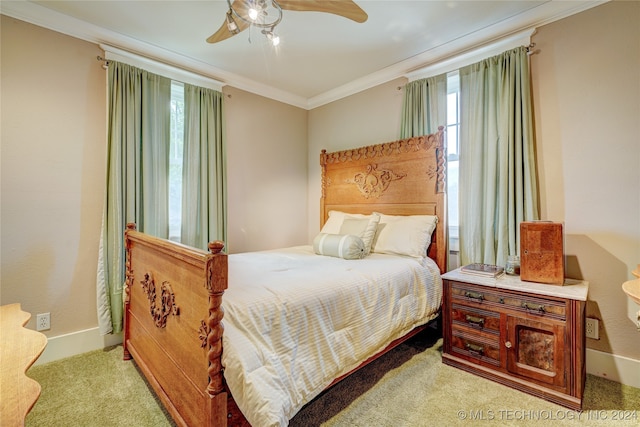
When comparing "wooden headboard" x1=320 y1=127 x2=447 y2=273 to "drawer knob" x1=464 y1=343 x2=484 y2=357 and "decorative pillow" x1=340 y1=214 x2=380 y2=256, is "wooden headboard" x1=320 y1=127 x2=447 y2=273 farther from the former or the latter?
"drawer knob" x1=464 y1=343 x2=484 y2=357

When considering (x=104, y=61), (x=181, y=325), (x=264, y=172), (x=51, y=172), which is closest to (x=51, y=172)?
(x=51, y=172)

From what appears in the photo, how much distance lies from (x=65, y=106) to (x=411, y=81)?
3.11 meters

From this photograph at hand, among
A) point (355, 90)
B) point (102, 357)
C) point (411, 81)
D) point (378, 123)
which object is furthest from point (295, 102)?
point (102, 357)

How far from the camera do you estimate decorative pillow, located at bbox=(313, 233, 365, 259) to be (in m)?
2.46

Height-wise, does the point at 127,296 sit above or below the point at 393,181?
below

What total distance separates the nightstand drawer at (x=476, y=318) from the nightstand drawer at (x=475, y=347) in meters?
0.07

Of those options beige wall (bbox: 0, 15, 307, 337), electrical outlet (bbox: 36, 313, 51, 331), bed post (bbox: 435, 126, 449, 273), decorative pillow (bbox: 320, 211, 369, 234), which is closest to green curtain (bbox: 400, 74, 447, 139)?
bed post (bbox: 435, 126, 449, 273)

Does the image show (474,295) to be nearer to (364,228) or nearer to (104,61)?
(364,228)

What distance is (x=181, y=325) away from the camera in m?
1.43

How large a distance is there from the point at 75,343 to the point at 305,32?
3209mm

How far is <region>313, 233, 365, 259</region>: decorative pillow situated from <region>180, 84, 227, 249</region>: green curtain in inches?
46.7

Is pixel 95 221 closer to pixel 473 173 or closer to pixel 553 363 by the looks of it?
pixel 473 173

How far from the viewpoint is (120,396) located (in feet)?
5.87

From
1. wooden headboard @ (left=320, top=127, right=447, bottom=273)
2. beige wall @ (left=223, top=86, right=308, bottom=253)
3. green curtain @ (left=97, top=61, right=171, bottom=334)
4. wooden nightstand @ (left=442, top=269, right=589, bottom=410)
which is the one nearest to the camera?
wooden nightstand @ (left=442, top=269, right=589, bottom=410)
